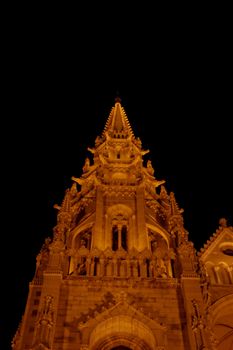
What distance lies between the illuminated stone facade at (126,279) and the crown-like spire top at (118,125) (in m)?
7.20

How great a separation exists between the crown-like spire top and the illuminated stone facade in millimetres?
7199

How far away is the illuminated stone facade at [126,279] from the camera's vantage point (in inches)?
680

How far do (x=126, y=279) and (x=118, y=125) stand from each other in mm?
18433

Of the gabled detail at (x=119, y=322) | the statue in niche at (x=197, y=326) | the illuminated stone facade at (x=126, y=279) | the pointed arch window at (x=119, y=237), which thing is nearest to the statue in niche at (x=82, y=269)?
the illuminated stone facade at (x=126, y=279)

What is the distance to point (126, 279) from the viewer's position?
766 inches

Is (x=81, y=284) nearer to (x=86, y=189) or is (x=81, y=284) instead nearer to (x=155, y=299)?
(x=155, y=299)

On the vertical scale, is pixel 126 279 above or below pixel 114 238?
below

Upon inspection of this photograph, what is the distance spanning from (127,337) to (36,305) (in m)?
3.79

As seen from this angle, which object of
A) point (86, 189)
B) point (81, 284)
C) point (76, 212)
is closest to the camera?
point (81, 284)

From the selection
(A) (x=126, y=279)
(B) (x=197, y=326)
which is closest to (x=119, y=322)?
(A) (x=126, y=279)

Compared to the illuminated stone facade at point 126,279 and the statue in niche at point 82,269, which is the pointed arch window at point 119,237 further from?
the statue in niche at point 82,269

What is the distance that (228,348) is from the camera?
2220 cm

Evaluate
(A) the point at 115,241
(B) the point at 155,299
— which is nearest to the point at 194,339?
(B) the point at 155,299

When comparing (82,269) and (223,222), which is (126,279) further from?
(223,222)
